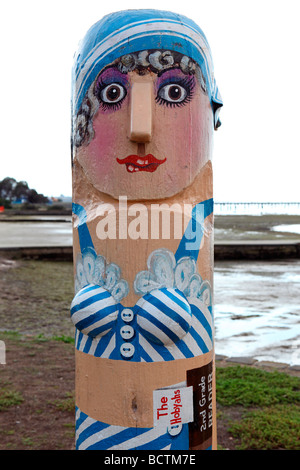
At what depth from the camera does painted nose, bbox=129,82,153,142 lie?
1687 millimetres

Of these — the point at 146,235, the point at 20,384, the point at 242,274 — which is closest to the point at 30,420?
the point at 20,384

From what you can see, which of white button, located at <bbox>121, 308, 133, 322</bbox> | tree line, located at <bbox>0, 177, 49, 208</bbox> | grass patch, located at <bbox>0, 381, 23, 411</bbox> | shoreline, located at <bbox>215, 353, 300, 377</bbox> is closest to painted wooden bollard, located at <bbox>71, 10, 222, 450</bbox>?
white button, located at <bbox>121, 308, 133, 322</bbox>

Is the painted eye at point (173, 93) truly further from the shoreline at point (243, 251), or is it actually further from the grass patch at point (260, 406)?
the shoreline at point (243, 251)

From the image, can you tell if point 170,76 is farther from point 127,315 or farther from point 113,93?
point 127,315

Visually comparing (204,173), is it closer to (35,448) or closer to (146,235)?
(146,235)

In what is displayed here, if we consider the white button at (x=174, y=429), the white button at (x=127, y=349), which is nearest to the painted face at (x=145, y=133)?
the white button at (x=127, y=349)

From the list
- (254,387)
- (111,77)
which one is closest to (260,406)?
(254,387)

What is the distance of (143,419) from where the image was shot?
1.66 m

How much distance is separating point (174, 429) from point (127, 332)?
409 millimetres

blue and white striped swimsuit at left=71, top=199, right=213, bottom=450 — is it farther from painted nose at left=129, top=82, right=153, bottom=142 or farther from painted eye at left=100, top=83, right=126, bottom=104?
painted eye at left=100, top=83, right=126, bottom=104

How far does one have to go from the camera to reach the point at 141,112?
1702 mm

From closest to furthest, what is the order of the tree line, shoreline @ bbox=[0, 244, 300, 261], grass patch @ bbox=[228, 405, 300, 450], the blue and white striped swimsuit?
A: the blue and white striped swimsuit → grass patch @ bbox=[228, 405, 300, 450] → shoreline @ bbox=[0, 244, 300, 261] → the tree line

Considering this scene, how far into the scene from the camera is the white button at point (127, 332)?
5.56ft

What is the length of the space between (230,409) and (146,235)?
Result: 2.51 metres
